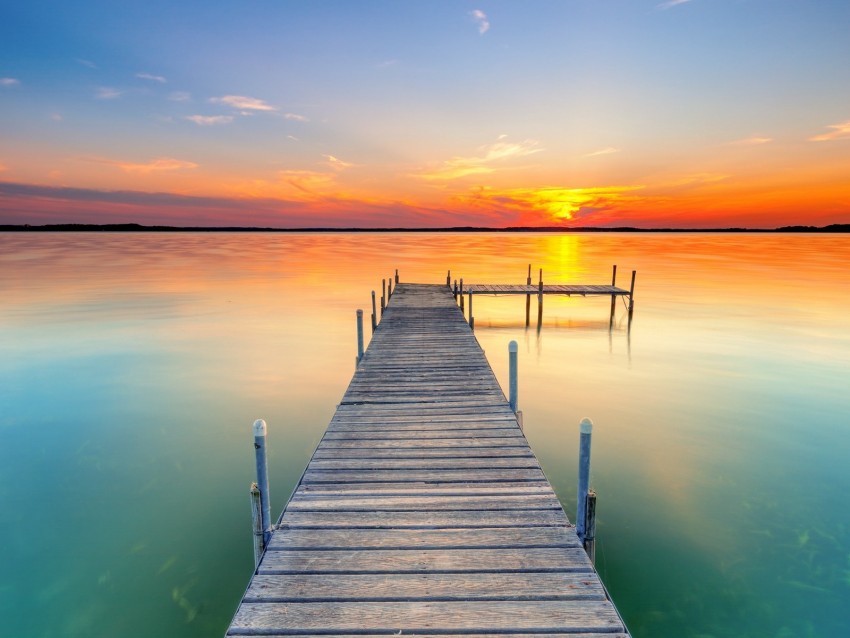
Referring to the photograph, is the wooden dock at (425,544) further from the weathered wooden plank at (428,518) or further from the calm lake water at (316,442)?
the calm lake water at (316,442)

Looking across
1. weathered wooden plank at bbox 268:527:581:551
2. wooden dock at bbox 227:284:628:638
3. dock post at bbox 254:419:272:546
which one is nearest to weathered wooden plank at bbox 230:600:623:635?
wooden dock at bbox 227:284:628:638

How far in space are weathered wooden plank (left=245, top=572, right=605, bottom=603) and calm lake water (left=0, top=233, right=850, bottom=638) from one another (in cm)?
250

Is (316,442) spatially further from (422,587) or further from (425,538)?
(422,587)

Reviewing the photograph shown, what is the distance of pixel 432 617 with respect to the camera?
385 centimetres

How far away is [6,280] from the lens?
126 ft

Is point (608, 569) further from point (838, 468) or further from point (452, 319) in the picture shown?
point (452, 319)

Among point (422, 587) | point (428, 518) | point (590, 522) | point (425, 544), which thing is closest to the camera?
point (422, 587)

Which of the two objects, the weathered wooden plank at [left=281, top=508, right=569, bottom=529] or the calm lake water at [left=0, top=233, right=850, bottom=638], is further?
the calm lake water at [left=0, top=233, right=850, bottom=638]

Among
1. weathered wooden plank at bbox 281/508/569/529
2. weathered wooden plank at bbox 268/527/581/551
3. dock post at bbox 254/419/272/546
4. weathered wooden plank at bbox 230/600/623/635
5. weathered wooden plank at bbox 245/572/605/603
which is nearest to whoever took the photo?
weathered wooden plank at bbox 230/600/623/635

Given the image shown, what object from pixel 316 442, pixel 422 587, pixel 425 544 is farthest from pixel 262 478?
pixel 316 442

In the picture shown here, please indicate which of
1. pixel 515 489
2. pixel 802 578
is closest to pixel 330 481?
pixel 515 489

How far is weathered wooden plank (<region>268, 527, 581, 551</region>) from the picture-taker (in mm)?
4734

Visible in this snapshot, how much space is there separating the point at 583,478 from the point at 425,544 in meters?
2.02

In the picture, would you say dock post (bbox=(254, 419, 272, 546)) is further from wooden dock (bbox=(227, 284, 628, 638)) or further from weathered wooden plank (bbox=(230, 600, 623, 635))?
weathered wooden plank (bbox=(230, 600, 623, 635))
